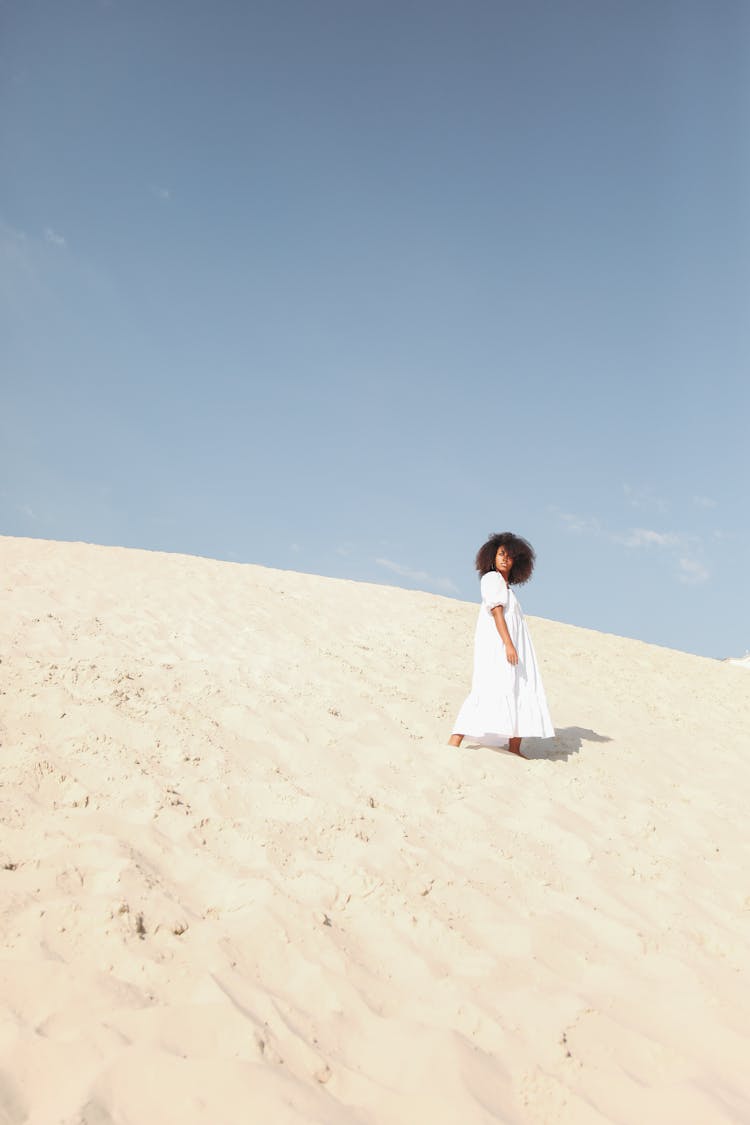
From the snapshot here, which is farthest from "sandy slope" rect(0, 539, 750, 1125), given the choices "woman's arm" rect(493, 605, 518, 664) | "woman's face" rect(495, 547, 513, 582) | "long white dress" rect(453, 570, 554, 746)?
"woman's face" rect(495, 547, 513, 582)

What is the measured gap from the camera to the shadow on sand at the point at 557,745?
6551mm

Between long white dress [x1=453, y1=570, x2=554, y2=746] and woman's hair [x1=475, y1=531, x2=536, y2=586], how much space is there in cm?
16

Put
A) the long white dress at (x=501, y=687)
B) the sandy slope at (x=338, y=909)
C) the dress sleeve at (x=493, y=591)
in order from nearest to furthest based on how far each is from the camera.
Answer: the sandy slope at (x=338, y=909) < the long white dress at (x=501, y=687) < the dress sleeve at (x=493, y=591)

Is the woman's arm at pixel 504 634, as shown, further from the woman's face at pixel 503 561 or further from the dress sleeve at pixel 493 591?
the woman's face at pixel 503 561

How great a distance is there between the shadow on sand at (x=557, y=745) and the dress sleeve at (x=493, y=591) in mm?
1246

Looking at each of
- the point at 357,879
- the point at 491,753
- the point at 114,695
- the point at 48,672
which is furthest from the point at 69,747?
the point at 491,753

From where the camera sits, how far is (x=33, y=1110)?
208 cm

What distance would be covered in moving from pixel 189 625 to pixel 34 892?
6.25 metres

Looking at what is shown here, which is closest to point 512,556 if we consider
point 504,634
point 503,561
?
point 503,561

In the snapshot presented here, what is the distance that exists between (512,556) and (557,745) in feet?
6.34

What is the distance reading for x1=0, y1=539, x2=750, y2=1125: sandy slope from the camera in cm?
241

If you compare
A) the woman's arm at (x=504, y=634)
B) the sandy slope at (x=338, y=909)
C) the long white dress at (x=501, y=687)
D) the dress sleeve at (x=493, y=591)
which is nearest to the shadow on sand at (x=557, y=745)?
the sandy slope at (x=338, y=909)

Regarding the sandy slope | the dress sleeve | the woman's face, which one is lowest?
the sandy slope

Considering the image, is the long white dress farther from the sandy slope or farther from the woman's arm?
the sandy slope
